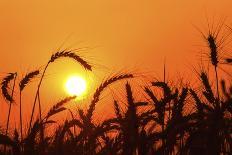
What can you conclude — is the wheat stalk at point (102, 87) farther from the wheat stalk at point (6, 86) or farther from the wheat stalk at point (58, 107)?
the wheat stalk at point (6, 86)

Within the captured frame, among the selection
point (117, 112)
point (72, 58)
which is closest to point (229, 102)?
point (117, 112)

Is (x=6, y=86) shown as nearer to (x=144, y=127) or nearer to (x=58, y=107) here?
(x=58, y=107)

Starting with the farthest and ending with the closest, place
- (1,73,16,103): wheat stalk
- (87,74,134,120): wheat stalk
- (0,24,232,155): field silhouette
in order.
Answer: (1,73,16,103): wheat stalk
(87,74,134,120): wheat stalk
(0,24,232,155): field silhouette

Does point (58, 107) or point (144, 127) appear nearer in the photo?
point (144, 127)

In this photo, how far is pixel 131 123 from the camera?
3.46 meters

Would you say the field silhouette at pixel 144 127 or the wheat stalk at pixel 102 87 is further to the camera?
the wheat stalk at pixel 102 87

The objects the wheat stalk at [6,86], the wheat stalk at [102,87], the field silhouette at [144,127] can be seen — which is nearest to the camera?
the field silhouette at [144,127]

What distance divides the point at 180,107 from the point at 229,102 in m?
0.97

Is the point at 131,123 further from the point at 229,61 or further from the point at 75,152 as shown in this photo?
the point at 229,61

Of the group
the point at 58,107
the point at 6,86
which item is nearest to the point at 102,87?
the point at 58,107

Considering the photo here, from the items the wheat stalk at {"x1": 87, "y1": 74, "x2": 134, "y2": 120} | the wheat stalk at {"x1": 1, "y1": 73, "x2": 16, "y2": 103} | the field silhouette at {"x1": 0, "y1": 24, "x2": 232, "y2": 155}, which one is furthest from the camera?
the wheat stalk at {"x1": 1, "y1": 73, "x2": 16, "y2": 103}

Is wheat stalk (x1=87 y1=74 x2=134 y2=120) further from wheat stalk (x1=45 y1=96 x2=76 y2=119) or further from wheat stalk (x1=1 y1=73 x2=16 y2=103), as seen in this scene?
wheat stalk (x1=1 y1=73 x2=16 y2=103)

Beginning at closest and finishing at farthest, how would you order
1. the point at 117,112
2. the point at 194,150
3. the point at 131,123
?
the point at 131,123 < the point at 194,150 < the point at 117,112

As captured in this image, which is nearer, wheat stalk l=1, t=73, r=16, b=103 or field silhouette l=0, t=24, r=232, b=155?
field silhouette l=0, t=24, r=232, b=155
